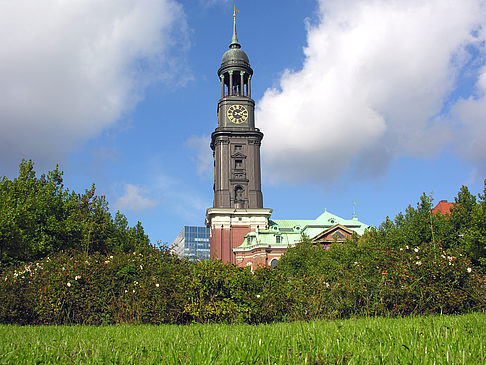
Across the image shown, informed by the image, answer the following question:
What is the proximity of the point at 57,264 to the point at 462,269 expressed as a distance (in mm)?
13224

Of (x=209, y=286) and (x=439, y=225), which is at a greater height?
(x=439, y=225)

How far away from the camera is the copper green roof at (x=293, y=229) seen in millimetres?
64062

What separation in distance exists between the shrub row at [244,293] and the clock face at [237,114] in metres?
59.4

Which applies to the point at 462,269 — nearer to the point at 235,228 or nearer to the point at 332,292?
the point at 332,292

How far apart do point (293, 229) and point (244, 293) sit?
62674mm

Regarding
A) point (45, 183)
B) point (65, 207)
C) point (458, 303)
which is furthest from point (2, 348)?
point (45, 183)

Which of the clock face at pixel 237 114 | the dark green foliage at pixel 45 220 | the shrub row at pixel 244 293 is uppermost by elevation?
the clock face at pixel 237 114

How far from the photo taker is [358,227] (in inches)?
2763

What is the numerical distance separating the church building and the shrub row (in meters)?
49.1

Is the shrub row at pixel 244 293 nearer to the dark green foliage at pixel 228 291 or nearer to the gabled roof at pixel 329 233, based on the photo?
the dark green foliage at pixel 228 291

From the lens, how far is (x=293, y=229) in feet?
241

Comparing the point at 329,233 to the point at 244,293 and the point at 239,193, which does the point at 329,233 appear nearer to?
the point at 239,193

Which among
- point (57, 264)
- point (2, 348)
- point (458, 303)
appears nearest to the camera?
point (2, 348)

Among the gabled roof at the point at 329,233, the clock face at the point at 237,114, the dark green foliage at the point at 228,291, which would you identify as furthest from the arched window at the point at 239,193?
the dark green foliage at the point at 228,291
